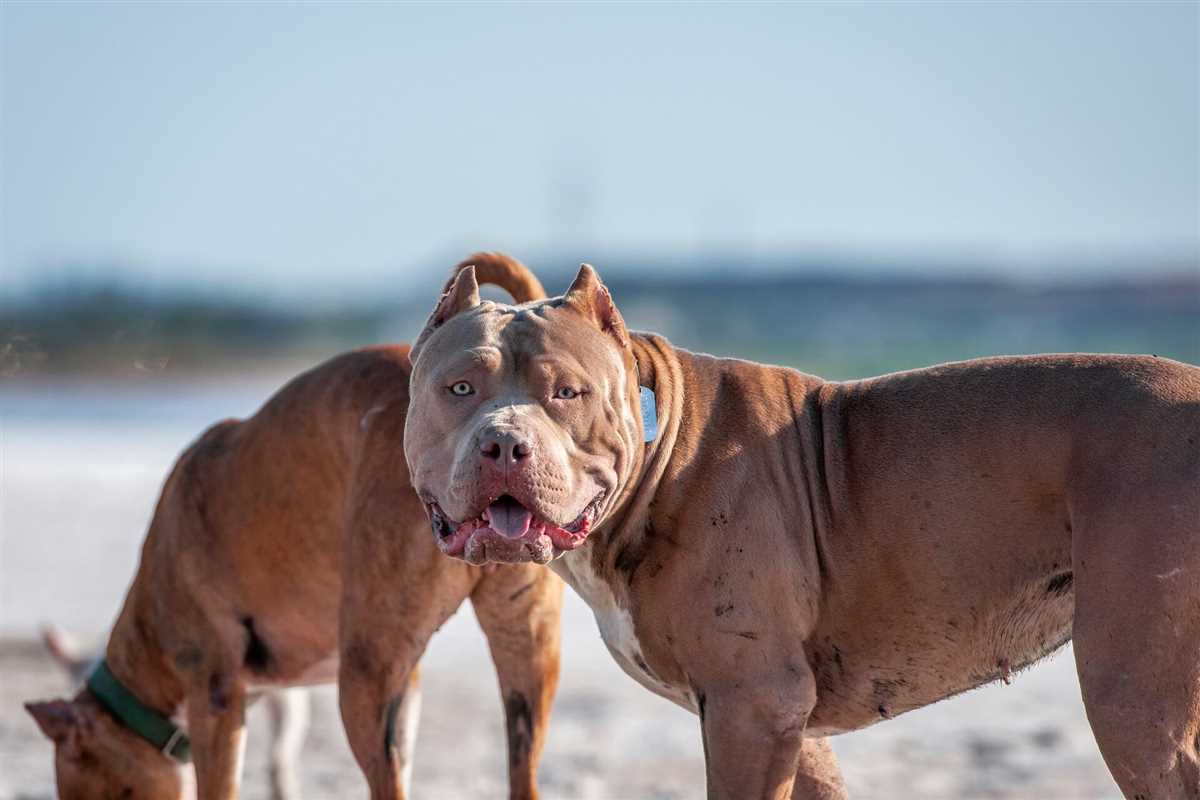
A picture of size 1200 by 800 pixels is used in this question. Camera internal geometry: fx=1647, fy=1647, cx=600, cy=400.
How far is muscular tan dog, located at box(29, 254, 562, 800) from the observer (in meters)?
5.50

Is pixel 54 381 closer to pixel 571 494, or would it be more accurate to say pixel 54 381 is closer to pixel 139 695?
pixel 139 695

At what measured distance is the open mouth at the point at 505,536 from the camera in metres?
4.06

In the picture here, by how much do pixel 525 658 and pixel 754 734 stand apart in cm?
157

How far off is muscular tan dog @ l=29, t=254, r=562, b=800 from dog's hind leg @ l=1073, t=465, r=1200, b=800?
85.8 inches

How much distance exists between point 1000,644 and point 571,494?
4.22ft

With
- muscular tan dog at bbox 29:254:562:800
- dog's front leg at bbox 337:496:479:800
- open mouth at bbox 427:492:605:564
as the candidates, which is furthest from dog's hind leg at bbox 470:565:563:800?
open mouth at bbox 427:492:605:564

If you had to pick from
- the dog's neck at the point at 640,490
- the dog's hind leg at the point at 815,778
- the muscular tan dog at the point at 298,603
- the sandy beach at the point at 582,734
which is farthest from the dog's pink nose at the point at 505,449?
the sandy beach at the point at 582,734

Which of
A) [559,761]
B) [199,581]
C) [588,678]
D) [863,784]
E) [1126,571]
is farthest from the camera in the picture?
[588,678]

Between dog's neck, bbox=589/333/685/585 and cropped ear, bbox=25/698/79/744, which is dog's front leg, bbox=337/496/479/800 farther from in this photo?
cropped ear, bbox=25/698/79/744

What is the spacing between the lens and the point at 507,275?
18.3 ft

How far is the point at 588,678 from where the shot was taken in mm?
9781

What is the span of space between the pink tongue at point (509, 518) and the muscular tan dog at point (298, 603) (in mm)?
1257

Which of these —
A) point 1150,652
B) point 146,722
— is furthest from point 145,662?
point 1150,652

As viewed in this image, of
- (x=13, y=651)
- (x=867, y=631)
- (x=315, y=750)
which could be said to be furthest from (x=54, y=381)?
(x=867, y=631)
